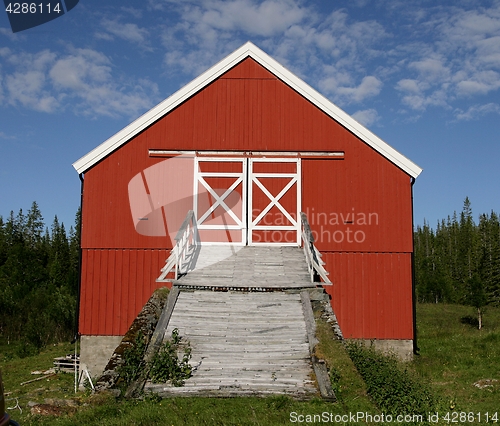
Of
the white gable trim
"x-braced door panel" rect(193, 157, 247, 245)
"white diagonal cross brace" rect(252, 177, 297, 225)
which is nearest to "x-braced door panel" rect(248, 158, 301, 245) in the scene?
"white diagonal cross brace" rect(252, 177, 297, 225)

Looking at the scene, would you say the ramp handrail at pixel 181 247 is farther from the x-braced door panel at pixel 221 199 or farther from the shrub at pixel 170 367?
the shrub at pixel 170 367

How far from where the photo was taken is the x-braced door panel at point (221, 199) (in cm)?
1581

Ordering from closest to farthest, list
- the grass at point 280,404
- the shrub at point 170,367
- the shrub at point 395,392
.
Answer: the grass at point 280,404
the shrub at point 395,392
the shrub at point 170,367

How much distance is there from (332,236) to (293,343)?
6.00 m

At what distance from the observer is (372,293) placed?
49.7 feet

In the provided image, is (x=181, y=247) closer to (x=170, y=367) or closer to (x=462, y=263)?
(x=170, y=367)

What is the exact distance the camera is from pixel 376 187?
51.1ft

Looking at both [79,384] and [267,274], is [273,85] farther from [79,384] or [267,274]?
[79,384]

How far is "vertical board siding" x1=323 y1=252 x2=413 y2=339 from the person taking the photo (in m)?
15.0

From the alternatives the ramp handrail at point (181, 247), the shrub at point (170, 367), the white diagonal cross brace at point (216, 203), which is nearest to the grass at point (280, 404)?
the shrub at point (170, 367)

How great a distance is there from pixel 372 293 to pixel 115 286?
793 centimetres

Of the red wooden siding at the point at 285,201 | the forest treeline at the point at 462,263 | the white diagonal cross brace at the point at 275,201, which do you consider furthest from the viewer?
the forest treeline at the point at 462,263

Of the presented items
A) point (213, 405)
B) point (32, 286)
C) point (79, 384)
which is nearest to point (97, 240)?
point (79, 384)

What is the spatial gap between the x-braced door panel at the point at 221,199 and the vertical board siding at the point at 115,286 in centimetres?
175
